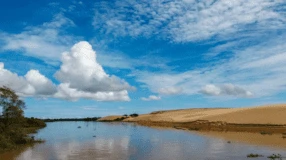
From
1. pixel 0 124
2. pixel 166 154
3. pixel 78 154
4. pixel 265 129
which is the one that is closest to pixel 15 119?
pixel 0 124

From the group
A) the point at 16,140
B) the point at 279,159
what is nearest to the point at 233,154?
the point at 279,159

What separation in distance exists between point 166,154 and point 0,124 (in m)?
21.4

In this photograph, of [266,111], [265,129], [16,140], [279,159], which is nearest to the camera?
[279,159]

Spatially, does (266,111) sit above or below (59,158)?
above

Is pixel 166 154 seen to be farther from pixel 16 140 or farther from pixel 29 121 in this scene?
pixel 29 121

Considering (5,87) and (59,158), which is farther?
(5,87)

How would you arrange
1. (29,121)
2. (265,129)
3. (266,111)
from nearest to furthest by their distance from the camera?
(265,129) → (266,111) → (29,121)

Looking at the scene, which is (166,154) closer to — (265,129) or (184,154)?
(184,154)

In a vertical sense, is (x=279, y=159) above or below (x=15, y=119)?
below

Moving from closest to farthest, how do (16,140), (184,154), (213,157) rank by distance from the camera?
(213,157) < (184,154) < (16,140)

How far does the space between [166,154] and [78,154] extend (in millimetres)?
7399

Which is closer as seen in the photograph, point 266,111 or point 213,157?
point 213,157

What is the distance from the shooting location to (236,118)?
7881 cm

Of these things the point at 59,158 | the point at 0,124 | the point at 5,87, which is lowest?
the point at 59,158
